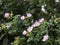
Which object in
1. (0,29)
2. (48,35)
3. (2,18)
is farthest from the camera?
(2,18)

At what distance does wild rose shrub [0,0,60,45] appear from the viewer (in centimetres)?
285

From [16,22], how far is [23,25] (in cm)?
10

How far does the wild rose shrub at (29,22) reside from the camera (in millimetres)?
2850

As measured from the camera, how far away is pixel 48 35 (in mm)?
2850

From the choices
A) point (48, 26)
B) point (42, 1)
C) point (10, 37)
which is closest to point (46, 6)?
point (42, 1)

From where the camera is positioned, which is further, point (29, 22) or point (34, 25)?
point (29, 22)

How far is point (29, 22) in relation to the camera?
3.04m

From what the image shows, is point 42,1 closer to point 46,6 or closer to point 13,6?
point 46,6

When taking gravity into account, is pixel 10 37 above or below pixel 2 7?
below

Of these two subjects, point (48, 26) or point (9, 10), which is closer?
point (48, 26)

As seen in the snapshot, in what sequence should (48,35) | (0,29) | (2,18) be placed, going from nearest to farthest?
(48,35), (0,29), (2,18)

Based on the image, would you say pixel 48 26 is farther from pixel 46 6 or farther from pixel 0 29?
pixel 0 29

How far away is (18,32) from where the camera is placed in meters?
3.07

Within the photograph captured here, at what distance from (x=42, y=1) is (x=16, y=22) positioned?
16.4 inches
